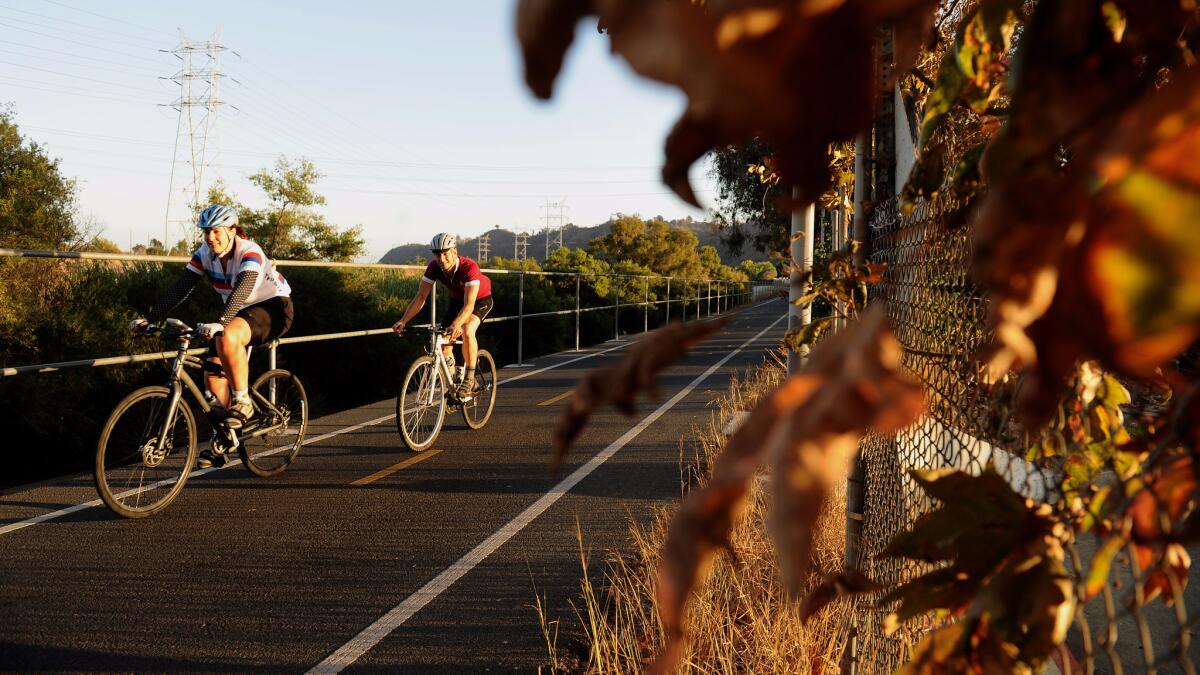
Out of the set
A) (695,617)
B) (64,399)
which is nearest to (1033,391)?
(695,617)

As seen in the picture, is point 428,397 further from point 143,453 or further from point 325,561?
point 325,561

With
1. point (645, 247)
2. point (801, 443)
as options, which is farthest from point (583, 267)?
point (645, 247)

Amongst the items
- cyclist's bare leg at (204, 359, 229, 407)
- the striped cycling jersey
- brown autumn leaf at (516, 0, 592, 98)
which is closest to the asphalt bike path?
cyclist's bare leg at (204, 359, 229, 407)

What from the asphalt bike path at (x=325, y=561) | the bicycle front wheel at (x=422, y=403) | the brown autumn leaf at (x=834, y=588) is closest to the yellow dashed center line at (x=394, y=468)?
the asphalt bike path at (x=325, y=561)

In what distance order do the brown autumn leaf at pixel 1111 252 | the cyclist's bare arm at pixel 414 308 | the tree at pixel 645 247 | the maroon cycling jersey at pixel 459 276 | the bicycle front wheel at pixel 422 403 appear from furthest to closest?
the tree at pixel 645 247 < the maroon cycling jersey at pixel 459 276 < the cyclist's bare arm at pixel 414 308 < the bicycle front wheel at pixel 422 403 < the brown autumn leaf at pixel 1111 252

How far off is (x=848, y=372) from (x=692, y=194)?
18 centimetres

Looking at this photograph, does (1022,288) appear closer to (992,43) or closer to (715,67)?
(715,67)

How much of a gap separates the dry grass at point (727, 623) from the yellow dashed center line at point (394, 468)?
2793 millimetres

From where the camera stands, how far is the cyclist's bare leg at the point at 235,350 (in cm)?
663

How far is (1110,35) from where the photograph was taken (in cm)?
53

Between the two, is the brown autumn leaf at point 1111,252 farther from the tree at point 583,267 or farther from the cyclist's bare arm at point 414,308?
the tree at point 583,267

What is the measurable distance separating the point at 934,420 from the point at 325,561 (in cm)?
382

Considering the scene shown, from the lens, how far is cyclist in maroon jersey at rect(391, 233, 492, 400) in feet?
29.7

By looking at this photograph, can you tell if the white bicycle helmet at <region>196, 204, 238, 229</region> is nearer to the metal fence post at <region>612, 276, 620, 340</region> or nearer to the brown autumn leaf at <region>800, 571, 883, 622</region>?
the brown autumn leaf at <region>800, 571, 883, 622</region>
